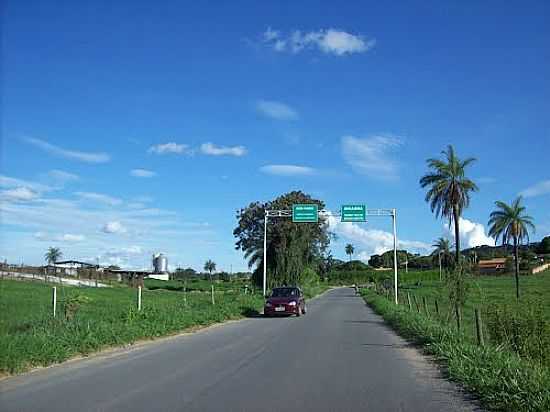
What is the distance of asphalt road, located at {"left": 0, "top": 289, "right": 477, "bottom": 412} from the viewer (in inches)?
Answer: 343

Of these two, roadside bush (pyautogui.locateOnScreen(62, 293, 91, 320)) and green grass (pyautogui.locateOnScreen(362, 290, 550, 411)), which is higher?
roadside bush (pyautogui.locateOnScreen(62, 293, 91, 320))

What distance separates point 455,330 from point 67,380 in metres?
10.8

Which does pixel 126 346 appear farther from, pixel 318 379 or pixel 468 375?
pixel 468 375

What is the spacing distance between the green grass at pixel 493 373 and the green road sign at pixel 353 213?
75.8 ft

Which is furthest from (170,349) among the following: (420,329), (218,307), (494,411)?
(218,307)

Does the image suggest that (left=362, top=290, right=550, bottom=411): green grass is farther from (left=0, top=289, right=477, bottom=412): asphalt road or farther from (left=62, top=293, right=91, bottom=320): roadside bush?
(left=62, top=293, right=91, bottom=320): roadside bush

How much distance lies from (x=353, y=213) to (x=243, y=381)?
29.7 m

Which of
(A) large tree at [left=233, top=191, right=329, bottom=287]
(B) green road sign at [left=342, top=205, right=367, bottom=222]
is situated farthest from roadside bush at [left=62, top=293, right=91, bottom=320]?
(A) large tree at [left=233, top=191, right=329, bottom=287]

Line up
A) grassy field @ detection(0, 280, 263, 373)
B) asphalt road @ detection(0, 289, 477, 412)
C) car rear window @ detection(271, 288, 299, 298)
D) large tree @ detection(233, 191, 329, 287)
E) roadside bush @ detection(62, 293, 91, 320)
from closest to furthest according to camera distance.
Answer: asphalt road @ detection(0, 289, 477, 412), grassy field @ detection(0, 280, 263, 373), roadside bush @ detection(62, 293, 91, 320), car rear window @ detection(271, 288, 299, 298), large tree @ detection(233, 191, 329, 287)

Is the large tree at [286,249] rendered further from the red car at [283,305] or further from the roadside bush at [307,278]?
the red car at [283,305]

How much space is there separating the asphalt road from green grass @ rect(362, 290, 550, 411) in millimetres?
368

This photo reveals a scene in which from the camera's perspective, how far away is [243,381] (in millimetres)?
10734

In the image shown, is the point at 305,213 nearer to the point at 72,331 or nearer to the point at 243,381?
the point at 72,331

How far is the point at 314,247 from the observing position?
67812 millimetres
